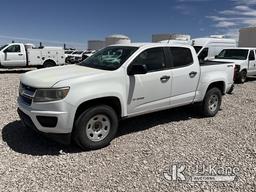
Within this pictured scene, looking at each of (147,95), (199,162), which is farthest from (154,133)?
(199,162)

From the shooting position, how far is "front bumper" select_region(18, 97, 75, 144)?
4.05 meters

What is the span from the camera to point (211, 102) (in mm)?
6688

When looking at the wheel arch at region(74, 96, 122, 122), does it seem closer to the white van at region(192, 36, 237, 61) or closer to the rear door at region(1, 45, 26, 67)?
the white van at region(192, 36, 237, 61)

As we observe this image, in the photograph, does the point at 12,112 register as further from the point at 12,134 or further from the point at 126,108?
the point at 126,108

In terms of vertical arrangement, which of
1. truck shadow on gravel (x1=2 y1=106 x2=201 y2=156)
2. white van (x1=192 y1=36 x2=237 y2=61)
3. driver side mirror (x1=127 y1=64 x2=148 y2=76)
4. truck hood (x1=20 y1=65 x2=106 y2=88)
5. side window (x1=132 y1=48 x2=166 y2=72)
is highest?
white van (x1=192 y1=36 x2=237 y2=61)

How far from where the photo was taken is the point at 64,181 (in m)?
3.55

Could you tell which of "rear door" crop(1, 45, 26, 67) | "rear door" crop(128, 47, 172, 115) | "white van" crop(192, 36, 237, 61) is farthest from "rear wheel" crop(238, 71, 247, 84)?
"rear door" crop(1, 45, 26, 67)

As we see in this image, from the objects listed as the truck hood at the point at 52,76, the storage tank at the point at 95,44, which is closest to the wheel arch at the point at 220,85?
the truck hood at the point at 52,76

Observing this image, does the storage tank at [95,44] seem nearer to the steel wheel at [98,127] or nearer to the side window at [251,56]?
the side window at [251,56]

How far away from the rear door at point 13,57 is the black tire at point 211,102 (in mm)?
13425

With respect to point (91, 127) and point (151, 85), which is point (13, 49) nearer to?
point (151, 85)

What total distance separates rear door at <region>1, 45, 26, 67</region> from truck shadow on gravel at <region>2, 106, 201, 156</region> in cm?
1194

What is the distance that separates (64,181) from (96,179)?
42 cm

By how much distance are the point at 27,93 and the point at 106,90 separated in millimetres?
1282
